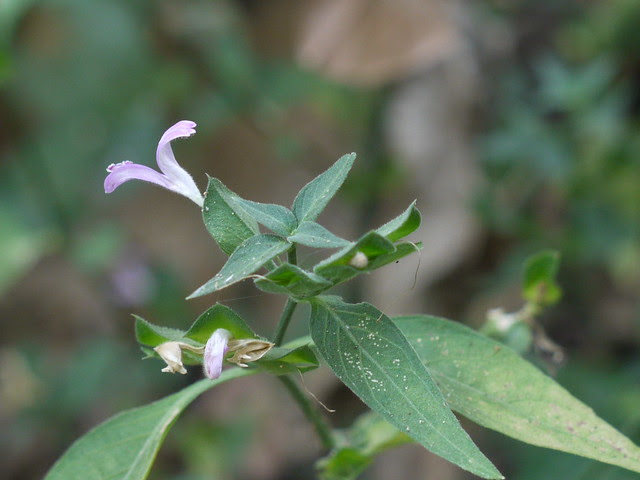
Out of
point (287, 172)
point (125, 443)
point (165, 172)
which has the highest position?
point (165, 172)

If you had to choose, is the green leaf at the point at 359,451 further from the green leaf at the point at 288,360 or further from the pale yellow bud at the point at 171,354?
the pale yellow bud at the point at 171,354

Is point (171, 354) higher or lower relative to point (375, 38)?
lower

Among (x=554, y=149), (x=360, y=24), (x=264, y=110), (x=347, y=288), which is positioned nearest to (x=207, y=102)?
(x=264, y=110)

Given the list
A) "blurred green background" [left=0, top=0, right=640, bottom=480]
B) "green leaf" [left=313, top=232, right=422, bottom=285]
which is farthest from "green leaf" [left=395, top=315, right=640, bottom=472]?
"blurred green background" [left=0, top=0, right=640, bottom=480]

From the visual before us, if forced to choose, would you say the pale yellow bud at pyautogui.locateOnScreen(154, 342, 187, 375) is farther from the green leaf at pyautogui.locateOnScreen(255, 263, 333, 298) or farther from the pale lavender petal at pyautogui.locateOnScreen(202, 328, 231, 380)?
the green leaf at pyautogui.locateOnScreen(255, 263, 333, 298)

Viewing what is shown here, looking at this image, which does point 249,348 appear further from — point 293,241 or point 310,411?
point 310,411

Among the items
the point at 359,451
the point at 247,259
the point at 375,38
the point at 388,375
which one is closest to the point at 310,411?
the point at 359,451

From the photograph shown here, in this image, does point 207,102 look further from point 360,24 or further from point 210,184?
point 210,184
